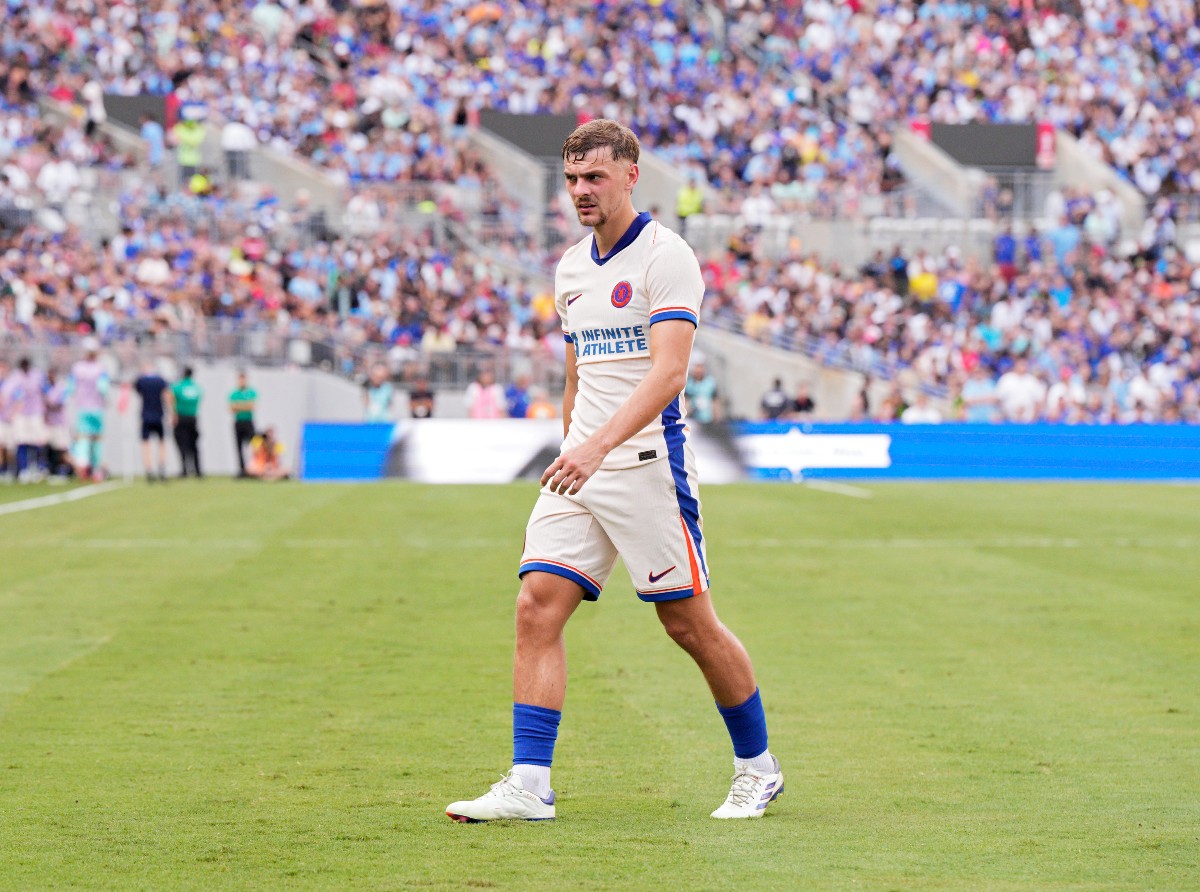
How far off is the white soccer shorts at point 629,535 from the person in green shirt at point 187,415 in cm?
2366

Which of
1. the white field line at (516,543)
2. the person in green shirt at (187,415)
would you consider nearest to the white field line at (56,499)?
the person in green shirt at (187,415)

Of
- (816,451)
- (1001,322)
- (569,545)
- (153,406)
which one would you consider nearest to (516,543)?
(569,545)

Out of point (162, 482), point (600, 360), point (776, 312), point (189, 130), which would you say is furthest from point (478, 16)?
point (600, 360)

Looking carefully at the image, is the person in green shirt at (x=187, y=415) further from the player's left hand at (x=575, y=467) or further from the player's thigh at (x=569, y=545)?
the player's left hand at (x=575, y=467)

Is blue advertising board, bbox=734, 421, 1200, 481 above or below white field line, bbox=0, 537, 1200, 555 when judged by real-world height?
Answer: below

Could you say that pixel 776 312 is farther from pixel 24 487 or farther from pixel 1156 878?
pixel 1156 878

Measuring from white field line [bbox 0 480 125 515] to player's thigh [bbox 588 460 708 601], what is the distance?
16.4 metres

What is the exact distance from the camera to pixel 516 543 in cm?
1695

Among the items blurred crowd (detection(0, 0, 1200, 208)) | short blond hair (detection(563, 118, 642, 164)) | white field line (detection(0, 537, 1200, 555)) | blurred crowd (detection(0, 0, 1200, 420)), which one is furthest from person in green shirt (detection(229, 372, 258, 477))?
short blond hair (detection(563, 118, 642, 164))

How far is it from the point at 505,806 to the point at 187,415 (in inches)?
945

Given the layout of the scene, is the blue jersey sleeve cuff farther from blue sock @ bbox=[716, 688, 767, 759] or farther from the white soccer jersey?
blue sock @ bbox=[716, 688, 767, 759]

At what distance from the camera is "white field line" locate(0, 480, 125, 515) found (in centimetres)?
2148

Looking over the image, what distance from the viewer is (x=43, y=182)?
34406 mm

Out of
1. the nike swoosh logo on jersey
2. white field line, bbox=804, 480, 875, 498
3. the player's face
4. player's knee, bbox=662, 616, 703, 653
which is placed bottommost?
white field line, bbox=804, 480, 875, 498
